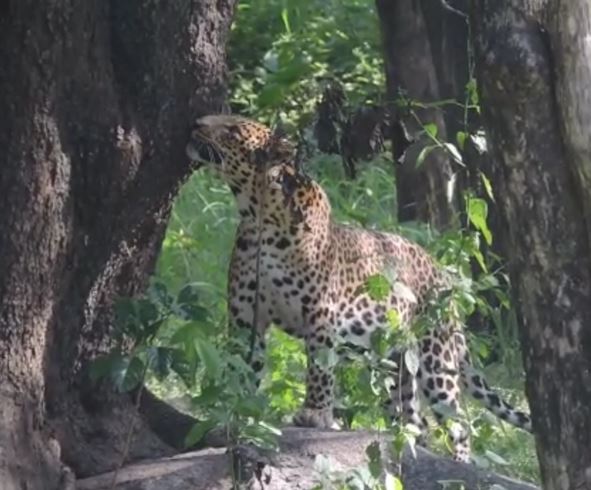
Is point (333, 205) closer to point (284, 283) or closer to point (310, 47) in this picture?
point (310, 47)

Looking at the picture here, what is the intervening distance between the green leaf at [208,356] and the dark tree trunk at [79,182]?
0.57 m

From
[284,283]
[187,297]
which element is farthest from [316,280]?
[187,297]

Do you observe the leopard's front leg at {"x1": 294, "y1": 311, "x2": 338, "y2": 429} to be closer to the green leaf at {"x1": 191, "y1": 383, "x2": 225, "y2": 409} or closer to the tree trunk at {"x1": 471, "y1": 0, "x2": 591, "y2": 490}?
the green leaf at {"x1": 191, "y1": 383, "x2": 225, "y2": 409}

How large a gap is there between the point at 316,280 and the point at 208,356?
2.56 metres

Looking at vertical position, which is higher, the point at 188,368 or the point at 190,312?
the point at 190,312

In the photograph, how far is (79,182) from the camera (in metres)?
6.39

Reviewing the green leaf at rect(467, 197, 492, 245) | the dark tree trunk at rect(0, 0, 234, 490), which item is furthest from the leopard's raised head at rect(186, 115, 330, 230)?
the green leaf at rect(467, 197, 492, 245)

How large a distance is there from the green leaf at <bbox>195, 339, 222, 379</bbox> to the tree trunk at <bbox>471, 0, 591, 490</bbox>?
1.08m

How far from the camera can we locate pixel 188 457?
691cm

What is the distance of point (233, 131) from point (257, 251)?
527mm

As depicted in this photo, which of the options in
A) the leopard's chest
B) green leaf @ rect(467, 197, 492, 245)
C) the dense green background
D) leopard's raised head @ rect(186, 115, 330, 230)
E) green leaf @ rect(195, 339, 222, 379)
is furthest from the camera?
the leopard's chest

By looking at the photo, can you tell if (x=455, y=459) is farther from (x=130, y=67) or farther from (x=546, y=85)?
(x=546, y=85)

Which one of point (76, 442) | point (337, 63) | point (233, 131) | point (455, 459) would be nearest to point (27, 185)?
point (76, 442)

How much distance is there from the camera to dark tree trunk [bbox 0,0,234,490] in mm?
Answer: 6168
